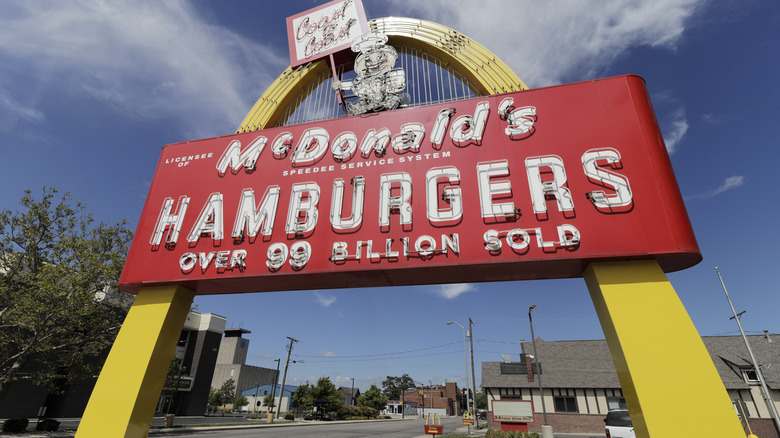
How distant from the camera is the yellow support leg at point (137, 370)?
5.95 metres

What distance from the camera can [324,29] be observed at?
10.5m

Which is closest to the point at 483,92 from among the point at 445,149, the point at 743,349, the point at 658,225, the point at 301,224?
the point at 445,149

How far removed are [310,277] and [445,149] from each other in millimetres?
3703

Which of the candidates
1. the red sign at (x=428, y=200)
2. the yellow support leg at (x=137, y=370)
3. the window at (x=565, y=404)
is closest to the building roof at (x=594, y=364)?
the window at (x=565, y=404)

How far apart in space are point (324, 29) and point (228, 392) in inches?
3027

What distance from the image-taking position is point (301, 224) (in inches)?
280

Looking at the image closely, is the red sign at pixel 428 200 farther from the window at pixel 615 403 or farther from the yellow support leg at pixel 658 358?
the window at pixel 615 403

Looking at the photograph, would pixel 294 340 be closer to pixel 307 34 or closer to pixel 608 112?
pixel 307 34

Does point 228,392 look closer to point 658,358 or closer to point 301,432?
point 301,432

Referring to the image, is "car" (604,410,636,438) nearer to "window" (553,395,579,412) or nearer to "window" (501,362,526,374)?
"window" (553,395,579,412)

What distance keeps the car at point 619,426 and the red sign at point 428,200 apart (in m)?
8.15

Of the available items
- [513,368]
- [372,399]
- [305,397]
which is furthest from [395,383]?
[513,368]

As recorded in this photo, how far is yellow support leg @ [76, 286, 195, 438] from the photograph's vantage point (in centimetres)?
595

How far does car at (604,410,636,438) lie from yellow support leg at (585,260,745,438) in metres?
7.73
